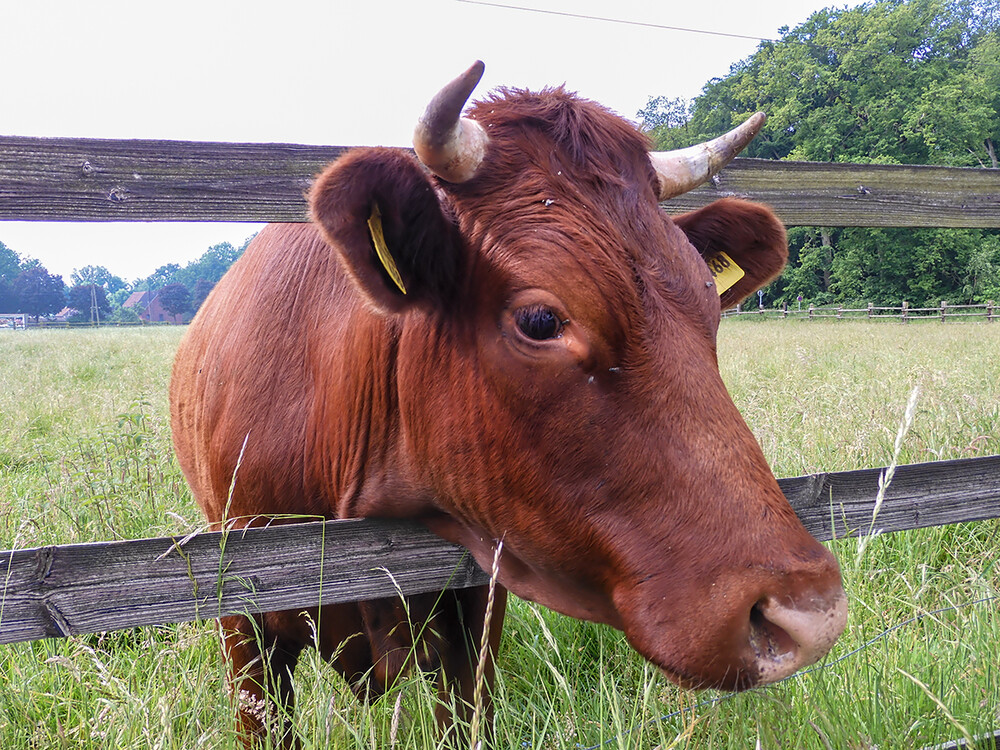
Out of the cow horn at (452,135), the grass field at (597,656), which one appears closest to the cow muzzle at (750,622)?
the grass field at (597,656)

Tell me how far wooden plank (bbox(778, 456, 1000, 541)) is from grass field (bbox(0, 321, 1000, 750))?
0.69ft

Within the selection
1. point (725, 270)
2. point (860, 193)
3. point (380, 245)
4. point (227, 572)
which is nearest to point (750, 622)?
point (380, 245)

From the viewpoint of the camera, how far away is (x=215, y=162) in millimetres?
2016

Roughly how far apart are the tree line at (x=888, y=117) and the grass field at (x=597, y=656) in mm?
39512

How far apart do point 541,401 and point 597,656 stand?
5.34ft

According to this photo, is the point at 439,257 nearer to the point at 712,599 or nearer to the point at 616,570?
the point at 616,570

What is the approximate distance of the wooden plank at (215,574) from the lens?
64.0 inches

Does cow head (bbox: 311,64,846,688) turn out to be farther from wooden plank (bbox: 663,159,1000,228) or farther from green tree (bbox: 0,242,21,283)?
green tree (bbox: 0,242,21,283)

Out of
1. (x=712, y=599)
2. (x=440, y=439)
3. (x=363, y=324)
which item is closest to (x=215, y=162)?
(x=363, y=324)

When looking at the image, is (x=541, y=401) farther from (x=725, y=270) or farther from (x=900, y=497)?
(x=900, y=497)

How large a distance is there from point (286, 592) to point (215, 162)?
1.21 m

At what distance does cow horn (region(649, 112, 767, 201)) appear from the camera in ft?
6.99

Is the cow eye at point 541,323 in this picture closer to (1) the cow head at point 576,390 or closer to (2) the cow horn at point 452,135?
(1) the cow head at point 576,390

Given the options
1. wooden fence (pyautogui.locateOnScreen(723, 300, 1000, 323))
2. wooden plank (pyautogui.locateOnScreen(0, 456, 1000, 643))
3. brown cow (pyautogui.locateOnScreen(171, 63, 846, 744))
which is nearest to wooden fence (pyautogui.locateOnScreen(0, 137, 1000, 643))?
wooden plank (pyautogui.locateOnScreen(0, 456, 1000, 643))
